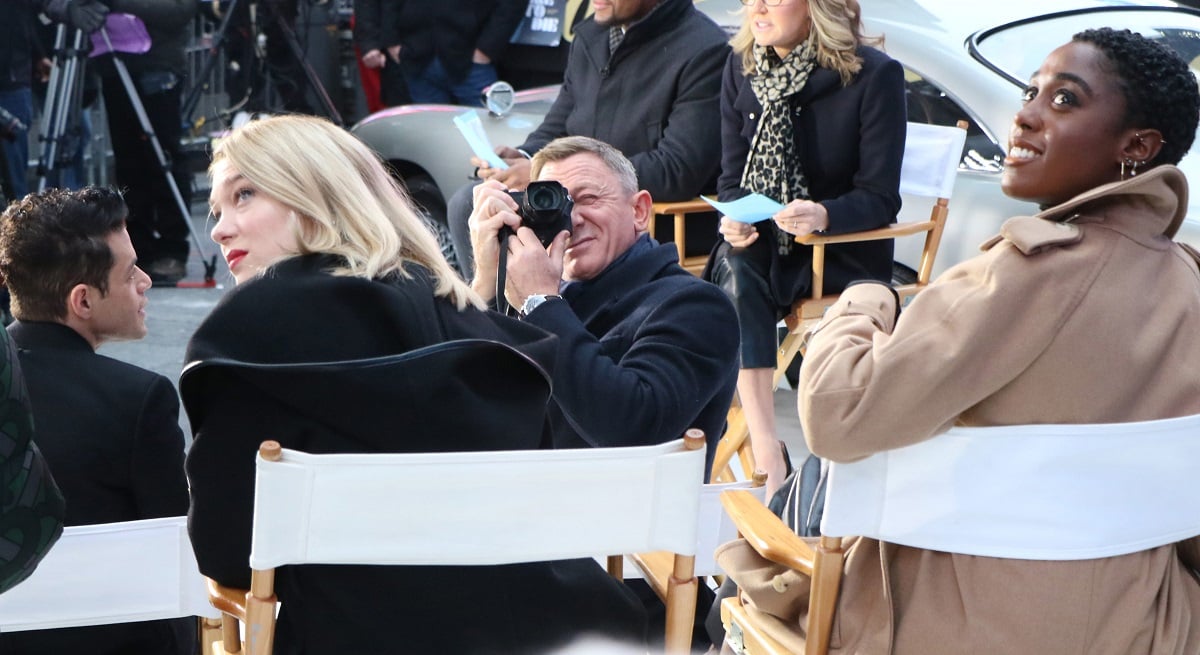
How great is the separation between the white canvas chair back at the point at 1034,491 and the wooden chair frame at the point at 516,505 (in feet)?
0.73

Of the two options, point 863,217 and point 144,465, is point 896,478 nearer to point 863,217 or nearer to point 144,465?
point 144,465

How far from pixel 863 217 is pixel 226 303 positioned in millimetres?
2402

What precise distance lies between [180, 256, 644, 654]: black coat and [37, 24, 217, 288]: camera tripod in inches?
175

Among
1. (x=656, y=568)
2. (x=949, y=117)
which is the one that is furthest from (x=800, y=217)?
(x=656, y=568)

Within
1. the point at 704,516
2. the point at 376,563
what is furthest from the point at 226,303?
the point at 704,516

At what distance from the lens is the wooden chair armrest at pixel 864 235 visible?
3.96m

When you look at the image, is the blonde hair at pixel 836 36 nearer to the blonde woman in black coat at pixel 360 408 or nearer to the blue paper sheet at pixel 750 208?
the blue paper sheet at pixel 750 208

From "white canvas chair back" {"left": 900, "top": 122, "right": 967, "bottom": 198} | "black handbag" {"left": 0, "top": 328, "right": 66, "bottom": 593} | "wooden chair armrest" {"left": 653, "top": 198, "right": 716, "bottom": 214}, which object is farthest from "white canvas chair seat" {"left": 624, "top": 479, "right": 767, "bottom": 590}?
"white canvas chair back" {"left": 900, "top": 122, "right": 967, "bottom": 198}

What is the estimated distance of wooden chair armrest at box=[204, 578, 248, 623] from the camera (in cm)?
197

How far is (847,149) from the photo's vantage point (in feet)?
13.3

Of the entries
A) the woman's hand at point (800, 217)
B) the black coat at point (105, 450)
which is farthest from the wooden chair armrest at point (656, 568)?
the woman's hand at point (800, 217)

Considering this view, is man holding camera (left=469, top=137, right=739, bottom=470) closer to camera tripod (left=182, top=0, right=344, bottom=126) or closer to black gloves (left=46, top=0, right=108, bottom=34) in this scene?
black gloves (left=46, top=0, right=108, bottom=34)

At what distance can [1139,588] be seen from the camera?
189 cm

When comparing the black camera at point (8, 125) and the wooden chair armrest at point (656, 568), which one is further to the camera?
the black camera at point (8, 125)
